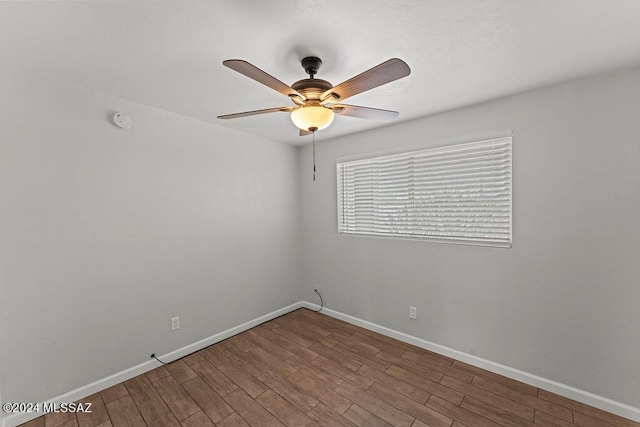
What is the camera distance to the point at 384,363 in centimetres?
240

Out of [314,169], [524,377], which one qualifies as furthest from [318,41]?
[524,377]

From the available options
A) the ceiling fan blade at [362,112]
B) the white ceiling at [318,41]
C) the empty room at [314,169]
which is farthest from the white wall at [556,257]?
the ceiling fan blade at [362,112]

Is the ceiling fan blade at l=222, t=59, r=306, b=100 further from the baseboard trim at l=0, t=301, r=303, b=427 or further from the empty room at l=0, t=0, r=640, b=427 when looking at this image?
the baseboard trim at l=0, t=301, r=303, b=427

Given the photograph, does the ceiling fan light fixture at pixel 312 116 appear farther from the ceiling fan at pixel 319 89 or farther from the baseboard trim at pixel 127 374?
the baseboard trim at pixel 127 374

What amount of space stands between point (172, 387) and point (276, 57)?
2.53 metres

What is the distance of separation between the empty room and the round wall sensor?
0.01m

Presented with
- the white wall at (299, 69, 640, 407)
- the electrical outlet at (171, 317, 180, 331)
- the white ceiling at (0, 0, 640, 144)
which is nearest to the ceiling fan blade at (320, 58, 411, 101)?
the white ceiling at (0, 0, 640, 144)

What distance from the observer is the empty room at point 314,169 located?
1383 millimetres

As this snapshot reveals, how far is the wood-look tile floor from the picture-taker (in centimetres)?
176

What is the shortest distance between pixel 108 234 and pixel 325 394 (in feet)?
6.91

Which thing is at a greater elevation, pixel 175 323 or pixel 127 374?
pixel 175 323

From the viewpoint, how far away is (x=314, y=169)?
2.22 meters

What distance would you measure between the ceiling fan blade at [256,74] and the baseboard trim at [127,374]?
250 centimetres

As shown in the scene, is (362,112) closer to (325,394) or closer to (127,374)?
(325,394)
